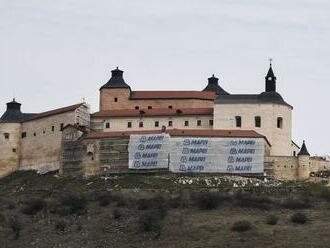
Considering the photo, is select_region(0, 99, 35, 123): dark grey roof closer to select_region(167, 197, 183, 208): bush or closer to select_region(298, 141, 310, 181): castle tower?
select_region(167, 197, 183, 208): bush

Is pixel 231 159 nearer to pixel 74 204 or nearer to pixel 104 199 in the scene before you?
pixel 104 199

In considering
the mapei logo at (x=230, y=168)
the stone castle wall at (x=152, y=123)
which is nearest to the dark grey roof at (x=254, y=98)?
the stone castle wall at (x=152, y=123)

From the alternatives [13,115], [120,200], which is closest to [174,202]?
[120,200]

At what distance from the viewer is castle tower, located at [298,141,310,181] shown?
108 metres

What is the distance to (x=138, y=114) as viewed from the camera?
115m

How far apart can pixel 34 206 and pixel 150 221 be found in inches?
443

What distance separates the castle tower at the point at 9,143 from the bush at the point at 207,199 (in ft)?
74.7

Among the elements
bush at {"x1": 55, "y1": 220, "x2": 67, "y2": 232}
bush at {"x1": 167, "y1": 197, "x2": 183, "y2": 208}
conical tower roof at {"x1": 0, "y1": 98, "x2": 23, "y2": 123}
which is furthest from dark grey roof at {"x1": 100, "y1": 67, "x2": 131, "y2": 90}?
bush at {"x1": 55, "y1": 220, "x2": 67, "y2": 232}

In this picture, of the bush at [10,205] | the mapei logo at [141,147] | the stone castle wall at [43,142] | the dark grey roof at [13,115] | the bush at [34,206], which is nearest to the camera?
the bush at [34,206]

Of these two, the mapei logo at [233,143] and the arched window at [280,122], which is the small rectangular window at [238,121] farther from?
the mapei logo at [233,143]

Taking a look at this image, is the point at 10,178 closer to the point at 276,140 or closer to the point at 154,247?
the point at 276,140

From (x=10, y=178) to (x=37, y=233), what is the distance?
2338cm

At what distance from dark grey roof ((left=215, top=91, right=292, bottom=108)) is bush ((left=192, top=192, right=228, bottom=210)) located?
14.6m

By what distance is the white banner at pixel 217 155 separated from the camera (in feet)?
354
